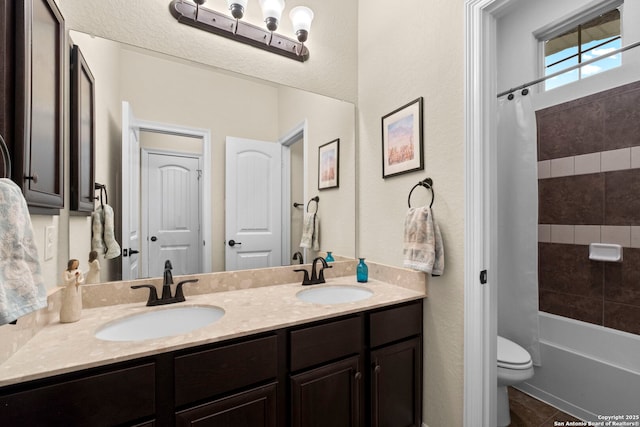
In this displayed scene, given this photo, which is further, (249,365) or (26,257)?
(249,365)

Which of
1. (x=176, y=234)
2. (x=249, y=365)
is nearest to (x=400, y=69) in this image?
(x=176, y=234)

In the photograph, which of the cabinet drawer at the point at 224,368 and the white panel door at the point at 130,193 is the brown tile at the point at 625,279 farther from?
the white panel door at the point at 130,193

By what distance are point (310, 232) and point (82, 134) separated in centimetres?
122

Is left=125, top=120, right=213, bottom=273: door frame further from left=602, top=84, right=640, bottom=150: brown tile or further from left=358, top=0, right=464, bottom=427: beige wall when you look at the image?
left=602, top=84, right=640, bottom=150: brown tile

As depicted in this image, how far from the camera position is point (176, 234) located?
1.40m

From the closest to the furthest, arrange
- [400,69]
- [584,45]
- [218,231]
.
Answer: [218,231]
[400,69]
[584,45]

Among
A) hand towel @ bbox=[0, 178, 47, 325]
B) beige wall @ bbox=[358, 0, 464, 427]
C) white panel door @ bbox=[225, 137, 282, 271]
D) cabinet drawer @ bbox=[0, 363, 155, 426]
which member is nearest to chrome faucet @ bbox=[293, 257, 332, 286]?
white panel door @ bbox=[225, 137, 282, 271]

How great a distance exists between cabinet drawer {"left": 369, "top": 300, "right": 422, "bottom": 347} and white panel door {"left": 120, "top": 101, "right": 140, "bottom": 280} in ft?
3.72

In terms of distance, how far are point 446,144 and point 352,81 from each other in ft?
3.03

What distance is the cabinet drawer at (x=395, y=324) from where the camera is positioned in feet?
4.24

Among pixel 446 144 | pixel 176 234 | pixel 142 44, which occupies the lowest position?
pixel 176 234

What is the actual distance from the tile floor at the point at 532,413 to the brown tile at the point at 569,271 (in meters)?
0.79

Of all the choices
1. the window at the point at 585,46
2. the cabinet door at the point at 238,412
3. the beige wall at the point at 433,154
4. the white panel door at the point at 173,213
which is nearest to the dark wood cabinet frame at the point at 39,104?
the white panel door at the point at 173,213

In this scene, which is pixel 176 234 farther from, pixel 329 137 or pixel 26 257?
pixel 329 137
